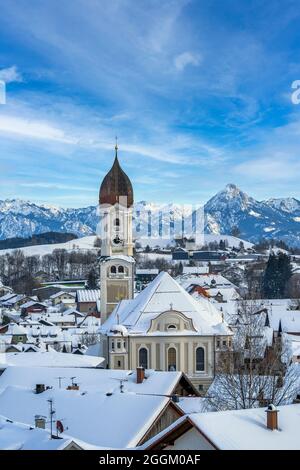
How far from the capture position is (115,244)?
155 feet

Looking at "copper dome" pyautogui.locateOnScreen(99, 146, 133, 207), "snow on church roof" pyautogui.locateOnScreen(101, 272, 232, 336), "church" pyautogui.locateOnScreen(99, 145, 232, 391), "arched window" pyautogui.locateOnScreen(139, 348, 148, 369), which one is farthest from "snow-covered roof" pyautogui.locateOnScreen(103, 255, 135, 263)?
"arched window" pyautogui.locateOnScreen(139, 348, 148, 369)

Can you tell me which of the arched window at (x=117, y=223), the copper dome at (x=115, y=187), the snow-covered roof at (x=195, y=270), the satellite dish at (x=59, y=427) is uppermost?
the copper dome at (x=115, y=187)

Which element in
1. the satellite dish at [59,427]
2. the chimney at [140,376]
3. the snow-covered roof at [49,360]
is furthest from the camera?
the snow-covered roof at [49,360]

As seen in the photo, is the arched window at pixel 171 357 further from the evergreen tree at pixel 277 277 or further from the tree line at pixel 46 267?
the tree line at pixel 46 267

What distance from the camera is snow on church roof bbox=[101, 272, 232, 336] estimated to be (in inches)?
1411

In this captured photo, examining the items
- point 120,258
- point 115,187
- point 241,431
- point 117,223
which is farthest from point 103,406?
point 115,187

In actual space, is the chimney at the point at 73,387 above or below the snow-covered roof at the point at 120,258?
below

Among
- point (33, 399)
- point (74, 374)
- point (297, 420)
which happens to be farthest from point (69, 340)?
point (297, 420)

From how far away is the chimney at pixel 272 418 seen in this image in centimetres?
1178

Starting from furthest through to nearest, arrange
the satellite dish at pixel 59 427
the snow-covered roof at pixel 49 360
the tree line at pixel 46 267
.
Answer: the tree line at pixel 46 267, the snow-covered roof at pixel 49 360, the satellite dish at pixel 59 427

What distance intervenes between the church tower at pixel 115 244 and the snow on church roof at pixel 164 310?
7.44 m

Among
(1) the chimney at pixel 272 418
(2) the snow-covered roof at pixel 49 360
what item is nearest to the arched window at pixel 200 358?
(2) the snow-covered roof at pixel 49 360

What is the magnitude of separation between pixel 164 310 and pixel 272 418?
2453 cm

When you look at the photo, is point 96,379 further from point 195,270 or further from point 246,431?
point 195,270
